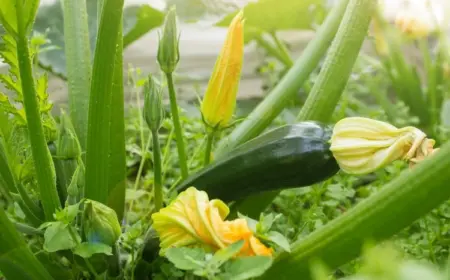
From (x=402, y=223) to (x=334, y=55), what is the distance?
1.29 ft

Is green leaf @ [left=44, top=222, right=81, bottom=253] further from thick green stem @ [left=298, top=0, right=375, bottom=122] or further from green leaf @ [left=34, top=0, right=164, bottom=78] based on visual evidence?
green leaf @ [left=34, top=0, right=164, bottom=78]

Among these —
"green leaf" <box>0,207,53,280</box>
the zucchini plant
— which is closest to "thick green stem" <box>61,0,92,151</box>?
the zucchini plant

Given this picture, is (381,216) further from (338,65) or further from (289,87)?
(289,87)

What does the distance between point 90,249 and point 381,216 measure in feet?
1.16

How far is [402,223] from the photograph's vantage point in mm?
737

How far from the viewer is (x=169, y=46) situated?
974mm

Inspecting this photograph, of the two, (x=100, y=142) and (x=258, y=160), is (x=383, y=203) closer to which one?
(x=258, y=160)

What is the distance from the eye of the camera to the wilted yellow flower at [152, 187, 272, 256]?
0.78m

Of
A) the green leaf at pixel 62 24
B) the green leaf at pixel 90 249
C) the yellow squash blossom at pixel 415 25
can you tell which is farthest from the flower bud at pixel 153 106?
the yellow squash blossom at pixel 415 25

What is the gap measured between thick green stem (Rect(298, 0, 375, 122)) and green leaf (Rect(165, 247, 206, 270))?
16.3 inches

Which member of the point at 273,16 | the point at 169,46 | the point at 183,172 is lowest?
the point at 183,172

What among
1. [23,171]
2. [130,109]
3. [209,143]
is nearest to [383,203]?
[209,143]

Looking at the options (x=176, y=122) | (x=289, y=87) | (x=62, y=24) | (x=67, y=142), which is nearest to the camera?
(x=67, y=142)

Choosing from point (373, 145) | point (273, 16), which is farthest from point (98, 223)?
point (273, 16)
